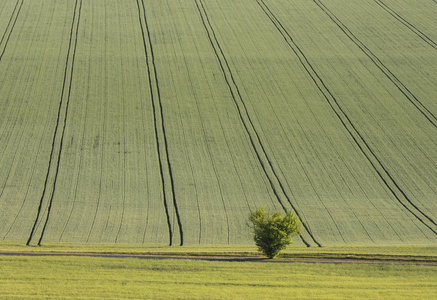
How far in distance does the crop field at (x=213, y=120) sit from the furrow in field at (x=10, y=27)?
241mm

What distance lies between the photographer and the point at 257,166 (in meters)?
35.2

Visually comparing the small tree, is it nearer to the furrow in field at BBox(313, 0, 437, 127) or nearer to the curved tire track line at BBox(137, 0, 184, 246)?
the curved tire track line at BBox(137, 0, 184, 246)

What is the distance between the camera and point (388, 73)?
4828 cm

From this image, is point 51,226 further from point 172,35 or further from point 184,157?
point 172,35

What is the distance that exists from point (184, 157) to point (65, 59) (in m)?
18.4

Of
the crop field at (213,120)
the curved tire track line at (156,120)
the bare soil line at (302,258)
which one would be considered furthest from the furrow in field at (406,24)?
the bare soil line at (302,258)

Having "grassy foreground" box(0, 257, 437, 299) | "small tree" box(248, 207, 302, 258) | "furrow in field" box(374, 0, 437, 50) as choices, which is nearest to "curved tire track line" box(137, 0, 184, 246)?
"small tree" box(248, 207, 302, 258)

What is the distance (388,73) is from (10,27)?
36478 millimetres

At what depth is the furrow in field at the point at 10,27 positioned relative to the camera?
1928 inches

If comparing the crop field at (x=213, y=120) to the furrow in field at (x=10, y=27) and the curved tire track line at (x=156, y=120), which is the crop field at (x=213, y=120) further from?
the furrow in field at (x=10, y=27)

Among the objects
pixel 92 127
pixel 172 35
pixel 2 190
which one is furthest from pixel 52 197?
pixel 172 35

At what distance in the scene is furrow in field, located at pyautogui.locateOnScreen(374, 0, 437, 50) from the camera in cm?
5491

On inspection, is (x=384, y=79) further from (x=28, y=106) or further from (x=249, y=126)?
(x=28, y=106)

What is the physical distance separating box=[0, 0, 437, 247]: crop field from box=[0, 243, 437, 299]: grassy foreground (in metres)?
5.46
